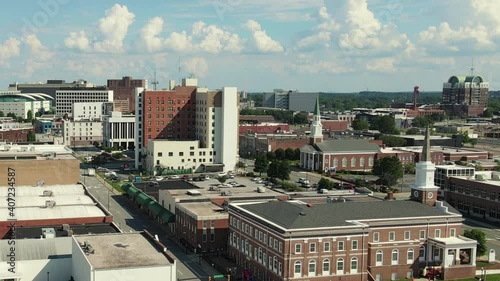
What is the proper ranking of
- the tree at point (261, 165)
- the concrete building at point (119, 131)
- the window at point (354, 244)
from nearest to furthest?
1. the window at point (354, 244)
2. the tree at point (261, 165)
3. the concrete building at point (119, 131)

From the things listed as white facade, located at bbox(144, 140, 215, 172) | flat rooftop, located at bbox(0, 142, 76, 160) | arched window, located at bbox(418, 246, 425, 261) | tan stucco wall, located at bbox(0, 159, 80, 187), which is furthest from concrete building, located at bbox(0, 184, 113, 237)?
white facade, located at bbox(144, 140, 215, 172)

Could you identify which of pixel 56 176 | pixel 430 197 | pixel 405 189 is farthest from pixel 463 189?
pixel 56 176

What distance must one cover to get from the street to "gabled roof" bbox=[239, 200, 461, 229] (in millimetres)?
5530

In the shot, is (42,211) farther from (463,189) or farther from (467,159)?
(467,159)

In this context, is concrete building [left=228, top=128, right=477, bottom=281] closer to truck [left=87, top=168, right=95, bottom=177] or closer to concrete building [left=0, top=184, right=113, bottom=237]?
concrete building [left=0, top=184, right=113, bottom=237]

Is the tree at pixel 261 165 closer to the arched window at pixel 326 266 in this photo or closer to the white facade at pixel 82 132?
the arched window at pixel 326 266

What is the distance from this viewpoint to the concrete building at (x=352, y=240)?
4131 centimetres

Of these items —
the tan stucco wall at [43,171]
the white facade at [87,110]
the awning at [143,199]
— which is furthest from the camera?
the white facade at [87,110]

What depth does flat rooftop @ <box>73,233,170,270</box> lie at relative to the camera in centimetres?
3362

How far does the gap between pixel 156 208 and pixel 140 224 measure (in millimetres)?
2055

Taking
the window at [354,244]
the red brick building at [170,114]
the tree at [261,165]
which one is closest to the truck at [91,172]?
the red brick building at [170,114]

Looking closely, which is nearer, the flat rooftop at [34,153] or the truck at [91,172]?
the flat rooftop at [34,153]

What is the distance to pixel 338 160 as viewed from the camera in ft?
322

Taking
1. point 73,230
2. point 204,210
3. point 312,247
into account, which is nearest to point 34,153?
point 204,210
